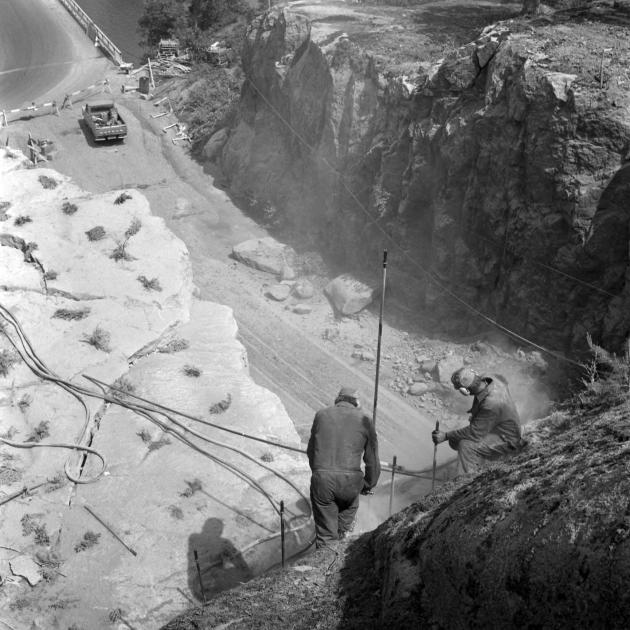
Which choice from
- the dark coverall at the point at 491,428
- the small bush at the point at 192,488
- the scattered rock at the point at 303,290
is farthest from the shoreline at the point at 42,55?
the dark coverall at the point at 491,428

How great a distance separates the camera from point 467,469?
9.19 m

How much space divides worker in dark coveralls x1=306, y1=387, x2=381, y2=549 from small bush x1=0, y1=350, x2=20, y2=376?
871 cm

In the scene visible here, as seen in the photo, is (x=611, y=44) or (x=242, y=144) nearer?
(x=611, y=44)

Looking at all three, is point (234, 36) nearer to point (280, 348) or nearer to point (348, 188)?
point (348, 188)

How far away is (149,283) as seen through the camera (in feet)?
58.4

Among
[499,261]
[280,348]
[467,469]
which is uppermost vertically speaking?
[467,469]

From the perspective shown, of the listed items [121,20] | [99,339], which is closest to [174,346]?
[99,339]

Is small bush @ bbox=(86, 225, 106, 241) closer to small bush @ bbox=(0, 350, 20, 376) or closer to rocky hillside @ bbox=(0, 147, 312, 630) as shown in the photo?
rocky hillside @ bbox=(0, 147, 312, 630)

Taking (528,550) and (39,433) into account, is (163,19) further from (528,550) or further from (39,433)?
(528,550)

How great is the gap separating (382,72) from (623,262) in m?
9.65

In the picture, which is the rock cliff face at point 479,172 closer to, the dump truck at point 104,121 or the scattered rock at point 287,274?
the scattered rock at point 287,274

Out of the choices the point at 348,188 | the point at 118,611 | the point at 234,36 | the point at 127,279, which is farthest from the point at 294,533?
the point at 234,36

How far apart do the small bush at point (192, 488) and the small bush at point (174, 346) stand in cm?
457

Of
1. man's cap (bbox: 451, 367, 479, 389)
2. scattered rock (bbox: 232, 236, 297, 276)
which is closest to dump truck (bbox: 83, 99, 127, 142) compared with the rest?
scattered rock (bbox: 232, 236, 297, 276)
